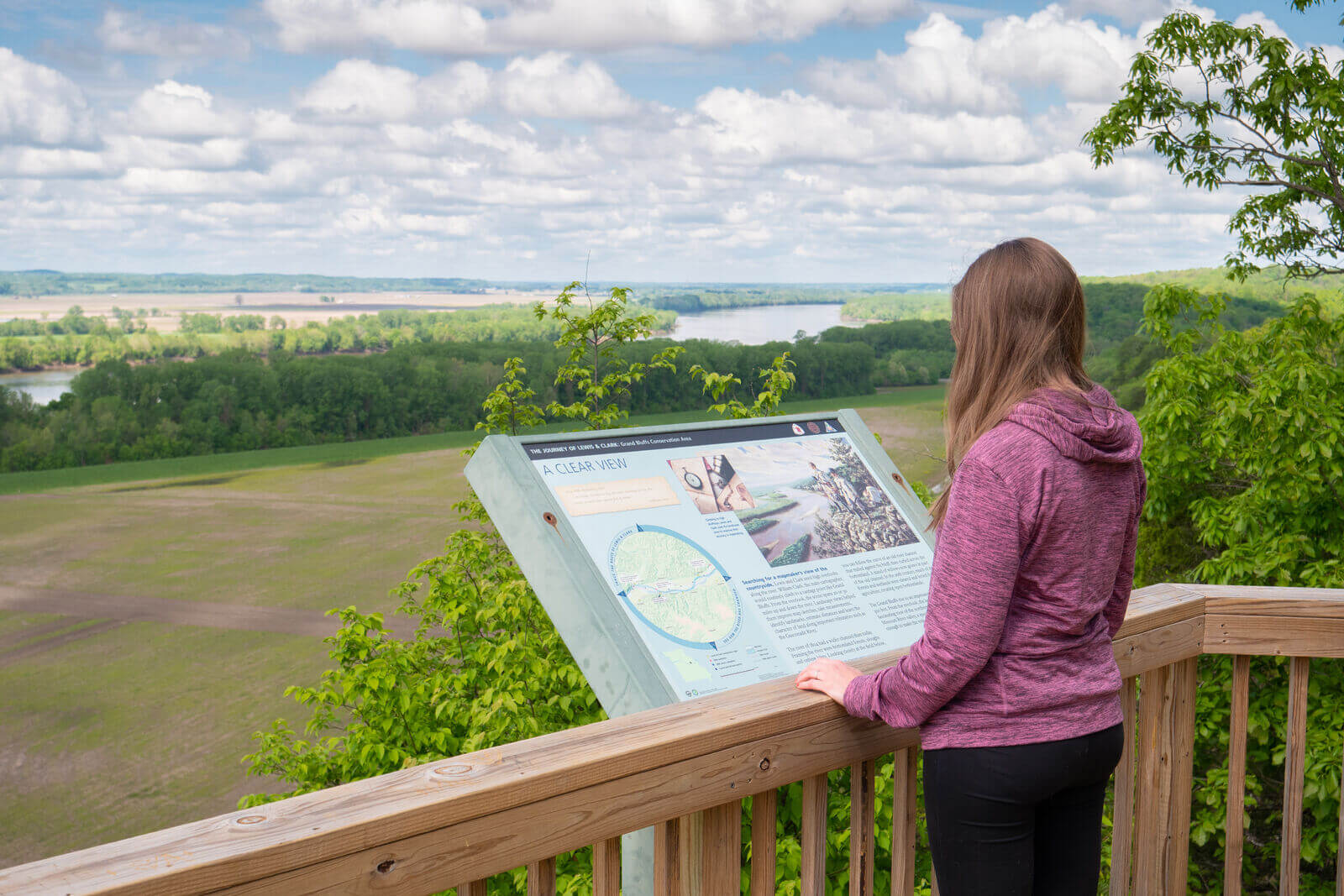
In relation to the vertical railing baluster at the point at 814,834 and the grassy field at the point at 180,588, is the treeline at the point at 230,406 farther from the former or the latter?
the vertical railing baluster at the point at 814,834

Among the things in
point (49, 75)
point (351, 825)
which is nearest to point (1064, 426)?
point (351, 825)

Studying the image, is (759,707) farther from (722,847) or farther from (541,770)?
(541,770)

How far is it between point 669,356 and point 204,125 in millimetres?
75103

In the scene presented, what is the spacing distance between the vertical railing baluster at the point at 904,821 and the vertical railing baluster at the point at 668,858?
0.34 metres

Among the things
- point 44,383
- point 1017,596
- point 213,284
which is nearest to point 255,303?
point 213,284

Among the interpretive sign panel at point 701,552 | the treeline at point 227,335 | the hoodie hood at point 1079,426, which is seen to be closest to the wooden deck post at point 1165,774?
the interpretive sign panel at point 701,552

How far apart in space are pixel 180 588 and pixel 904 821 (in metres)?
44.1

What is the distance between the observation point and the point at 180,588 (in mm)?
39781

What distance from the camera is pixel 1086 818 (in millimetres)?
1280

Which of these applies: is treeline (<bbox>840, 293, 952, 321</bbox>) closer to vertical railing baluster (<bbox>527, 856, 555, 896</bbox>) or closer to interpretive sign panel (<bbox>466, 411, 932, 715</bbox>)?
interpretive sign panel (<bbox>466, 411, 932, 715</bbox>)

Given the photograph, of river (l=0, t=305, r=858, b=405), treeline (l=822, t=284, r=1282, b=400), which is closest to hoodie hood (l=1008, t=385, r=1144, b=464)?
treeline (l=822, t=284, r=1282, b=400)

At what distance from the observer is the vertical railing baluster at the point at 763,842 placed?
1.23 m

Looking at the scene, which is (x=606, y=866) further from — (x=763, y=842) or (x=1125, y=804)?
(x=1125, y=804)

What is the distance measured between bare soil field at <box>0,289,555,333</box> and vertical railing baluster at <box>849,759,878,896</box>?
46897mm
